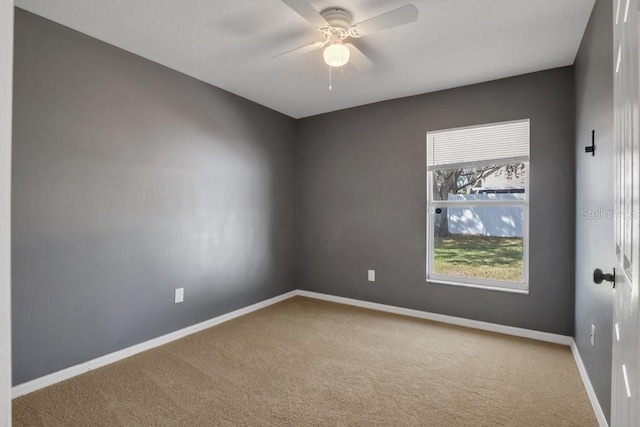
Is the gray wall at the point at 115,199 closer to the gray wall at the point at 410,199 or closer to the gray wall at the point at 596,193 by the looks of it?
the gray wall at the point at 410,199

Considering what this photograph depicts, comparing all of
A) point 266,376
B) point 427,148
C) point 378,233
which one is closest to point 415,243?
point 378,233

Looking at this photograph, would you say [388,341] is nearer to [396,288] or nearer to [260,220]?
[396,288]

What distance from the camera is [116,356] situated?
8.35 feet

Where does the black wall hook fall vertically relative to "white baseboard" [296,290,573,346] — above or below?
above

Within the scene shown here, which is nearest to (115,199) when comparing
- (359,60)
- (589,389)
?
(359,60)

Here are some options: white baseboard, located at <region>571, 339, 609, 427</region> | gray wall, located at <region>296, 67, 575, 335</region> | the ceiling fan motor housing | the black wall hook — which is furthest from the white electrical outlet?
the black wall hook

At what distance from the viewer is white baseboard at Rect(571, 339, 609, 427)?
1.81m

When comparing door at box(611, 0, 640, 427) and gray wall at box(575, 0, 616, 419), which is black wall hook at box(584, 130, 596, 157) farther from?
door at box(611, 0, 640, 427)

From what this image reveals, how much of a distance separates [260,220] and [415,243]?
1815mm

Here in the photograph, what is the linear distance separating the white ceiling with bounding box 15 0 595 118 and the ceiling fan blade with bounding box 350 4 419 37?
0.15 m

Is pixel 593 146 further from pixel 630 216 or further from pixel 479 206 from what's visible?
pixel 630 216

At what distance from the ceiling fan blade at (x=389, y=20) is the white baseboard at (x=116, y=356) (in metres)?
2.86

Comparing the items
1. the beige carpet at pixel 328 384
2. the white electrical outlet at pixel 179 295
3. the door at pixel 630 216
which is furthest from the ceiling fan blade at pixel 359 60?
the white electrical outlet at pixel 179 295

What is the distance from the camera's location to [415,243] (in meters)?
3.64
